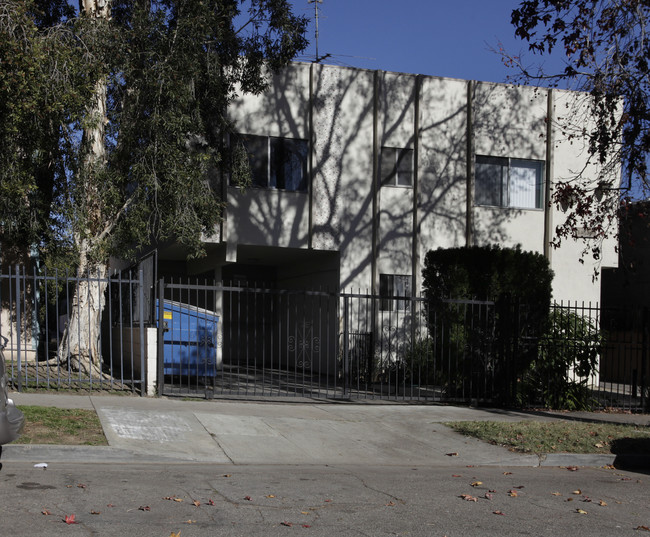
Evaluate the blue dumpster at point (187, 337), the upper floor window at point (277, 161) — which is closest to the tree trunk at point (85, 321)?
the blue dumpster at point (187, 337)

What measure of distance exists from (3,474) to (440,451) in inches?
218

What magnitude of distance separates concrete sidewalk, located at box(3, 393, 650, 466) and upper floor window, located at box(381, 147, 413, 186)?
26.4 ft

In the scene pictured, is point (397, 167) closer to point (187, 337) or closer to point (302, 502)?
point (187, 337)

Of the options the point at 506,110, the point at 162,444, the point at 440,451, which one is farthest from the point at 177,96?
the point at 506,110

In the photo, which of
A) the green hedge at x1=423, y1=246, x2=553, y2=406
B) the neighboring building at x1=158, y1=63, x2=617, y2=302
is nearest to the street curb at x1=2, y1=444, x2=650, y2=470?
the green hedge at x1=423, y1=246, x2=553, y2=406

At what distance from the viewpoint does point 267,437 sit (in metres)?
9.91

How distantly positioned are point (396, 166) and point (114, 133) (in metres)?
7.59

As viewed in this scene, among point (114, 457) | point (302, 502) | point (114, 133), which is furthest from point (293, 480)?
point (114, 133)

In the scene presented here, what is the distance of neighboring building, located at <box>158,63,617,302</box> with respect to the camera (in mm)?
18172

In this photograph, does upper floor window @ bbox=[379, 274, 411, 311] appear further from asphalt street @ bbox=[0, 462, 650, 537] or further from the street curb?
asphalt street @ bbox=[0, 462, 650, 537]

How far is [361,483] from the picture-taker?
7.52 meters

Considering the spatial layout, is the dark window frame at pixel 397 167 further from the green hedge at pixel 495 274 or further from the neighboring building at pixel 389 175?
the green hedge at pixel 495 274

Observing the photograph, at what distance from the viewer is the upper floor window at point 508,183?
19.8m

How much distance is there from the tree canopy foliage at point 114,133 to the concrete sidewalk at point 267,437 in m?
3.89
